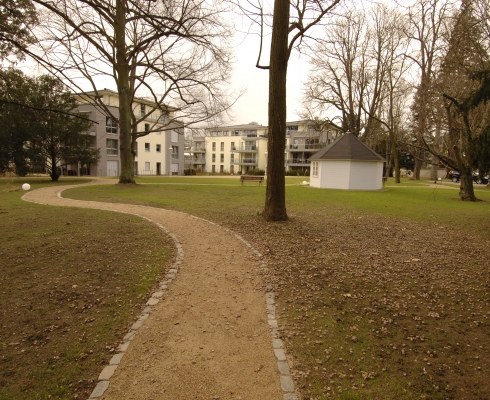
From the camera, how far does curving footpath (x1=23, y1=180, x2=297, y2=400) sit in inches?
110

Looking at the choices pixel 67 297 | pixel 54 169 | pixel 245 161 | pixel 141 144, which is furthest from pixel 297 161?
pixel 67 297

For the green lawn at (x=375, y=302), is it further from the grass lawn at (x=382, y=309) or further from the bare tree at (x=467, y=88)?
the bare tree at (x=467, y=88)

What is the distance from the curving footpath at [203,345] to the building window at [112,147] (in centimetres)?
4254

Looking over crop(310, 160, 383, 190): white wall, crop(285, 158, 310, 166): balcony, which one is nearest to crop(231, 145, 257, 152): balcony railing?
crop(285, 158, 310, 166): balcony

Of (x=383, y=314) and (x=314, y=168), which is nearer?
(x=383, y=314)

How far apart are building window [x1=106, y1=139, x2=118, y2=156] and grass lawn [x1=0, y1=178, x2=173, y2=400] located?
1501 inches

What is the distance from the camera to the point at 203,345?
342cm

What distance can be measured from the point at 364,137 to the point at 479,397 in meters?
37.4

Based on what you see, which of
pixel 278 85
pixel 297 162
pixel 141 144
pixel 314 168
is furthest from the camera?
pixel 297 162

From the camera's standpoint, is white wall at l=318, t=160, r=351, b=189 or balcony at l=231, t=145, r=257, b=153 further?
balcony at l=231, t=145, r=257, b=153

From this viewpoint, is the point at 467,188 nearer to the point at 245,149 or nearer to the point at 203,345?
the point at 203,345

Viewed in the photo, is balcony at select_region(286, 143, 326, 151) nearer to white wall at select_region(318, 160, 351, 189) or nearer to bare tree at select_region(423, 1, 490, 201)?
white wall at select_region(318, 160, 351, 189)

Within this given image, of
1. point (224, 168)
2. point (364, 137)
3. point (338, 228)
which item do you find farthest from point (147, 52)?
point (224, 168)

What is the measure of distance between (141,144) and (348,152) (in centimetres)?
3284
